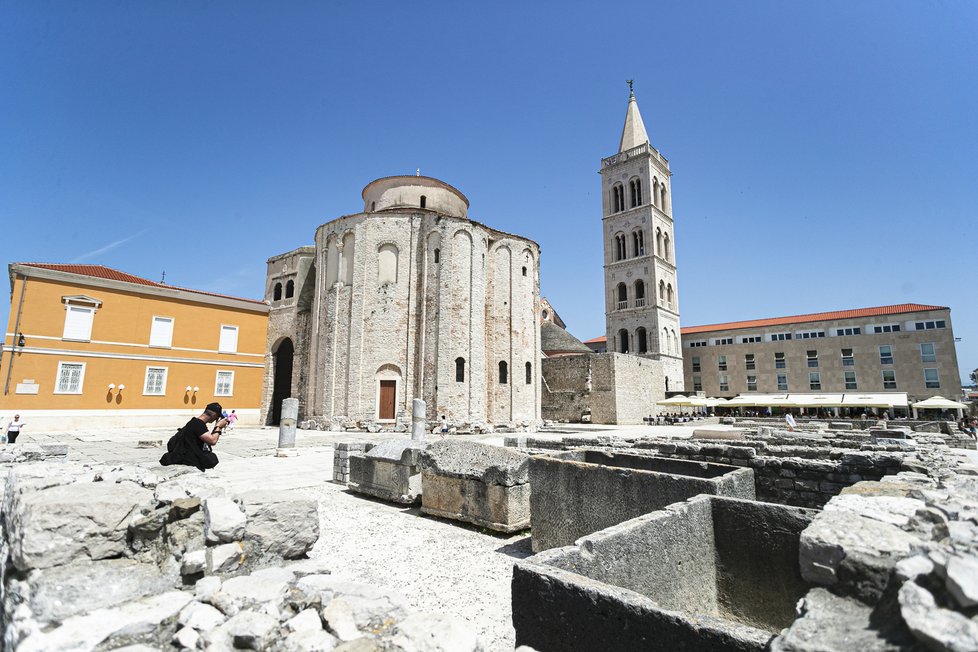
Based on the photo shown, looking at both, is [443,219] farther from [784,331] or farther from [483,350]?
[784,331]

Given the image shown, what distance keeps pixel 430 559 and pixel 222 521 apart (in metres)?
2.66

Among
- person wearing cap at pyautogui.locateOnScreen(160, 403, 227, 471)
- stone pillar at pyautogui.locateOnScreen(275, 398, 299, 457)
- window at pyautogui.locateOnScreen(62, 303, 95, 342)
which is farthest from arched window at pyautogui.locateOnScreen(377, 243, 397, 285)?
person wearing cap at pyautogui.locateOnScreen(160, 403, 227, 471)

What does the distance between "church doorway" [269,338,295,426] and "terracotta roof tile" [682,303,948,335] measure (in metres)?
40.5

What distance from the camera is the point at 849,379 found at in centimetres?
4175

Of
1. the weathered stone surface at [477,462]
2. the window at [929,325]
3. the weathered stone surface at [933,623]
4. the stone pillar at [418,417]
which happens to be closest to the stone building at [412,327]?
the stone pillar at [418,417]

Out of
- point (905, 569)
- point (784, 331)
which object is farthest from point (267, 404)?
point (784, 331)

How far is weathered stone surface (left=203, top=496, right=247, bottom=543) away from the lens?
10.4 ft

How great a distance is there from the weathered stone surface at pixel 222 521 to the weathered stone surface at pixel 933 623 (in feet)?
11.7

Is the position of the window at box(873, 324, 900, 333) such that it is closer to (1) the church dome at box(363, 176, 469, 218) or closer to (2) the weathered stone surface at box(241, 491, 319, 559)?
(1) the church dome at box(363, 176, 469, 218)

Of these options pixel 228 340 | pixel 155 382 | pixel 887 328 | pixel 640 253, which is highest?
pixel 640 253

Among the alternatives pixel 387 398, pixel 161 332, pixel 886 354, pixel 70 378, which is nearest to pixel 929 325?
pixel 886 354

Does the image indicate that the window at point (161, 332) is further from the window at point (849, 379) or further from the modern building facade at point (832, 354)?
the window at point (849, 379)

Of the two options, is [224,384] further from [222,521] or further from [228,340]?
[222,521]

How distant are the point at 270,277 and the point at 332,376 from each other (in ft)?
39.2
